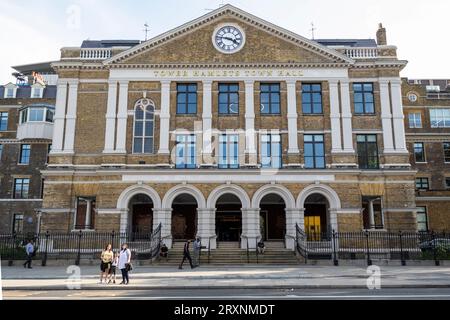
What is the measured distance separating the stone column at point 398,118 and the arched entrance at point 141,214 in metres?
19.1

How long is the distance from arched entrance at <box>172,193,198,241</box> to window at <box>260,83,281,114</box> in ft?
29.8

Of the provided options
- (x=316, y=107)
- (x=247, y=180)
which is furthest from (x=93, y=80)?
(x=316, y=107)

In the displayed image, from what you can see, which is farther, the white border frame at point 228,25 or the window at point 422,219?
the window at point 422,219

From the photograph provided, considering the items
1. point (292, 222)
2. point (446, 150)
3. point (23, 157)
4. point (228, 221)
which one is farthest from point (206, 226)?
point (446, 150)

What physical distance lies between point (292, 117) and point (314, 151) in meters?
3.02

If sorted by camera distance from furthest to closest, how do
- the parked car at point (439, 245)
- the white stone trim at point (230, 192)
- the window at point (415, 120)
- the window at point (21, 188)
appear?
the window at point (415, 120)
the window at point (21, 188)
the white stone trim at point (230, 192)
the parked car at point (439, 245)

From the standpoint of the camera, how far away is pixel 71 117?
3056 cm

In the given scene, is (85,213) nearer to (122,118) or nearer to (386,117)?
(122,118)

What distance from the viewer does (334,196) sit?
94.2ft

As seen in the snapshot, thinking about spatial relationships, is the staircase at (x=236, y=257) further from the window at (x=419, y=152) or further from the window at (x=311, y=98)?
the window at (x=419, y=152)

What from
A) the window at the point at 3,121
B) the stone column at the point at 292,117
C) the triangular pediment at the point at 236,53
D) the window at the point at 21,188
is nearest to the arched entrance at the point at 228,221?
the stone column at the point at 292,117

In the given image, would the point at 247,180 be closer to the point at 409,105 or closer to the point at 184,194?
the point at 184,194

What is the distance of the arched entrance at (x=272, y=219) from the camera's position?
31953mm
